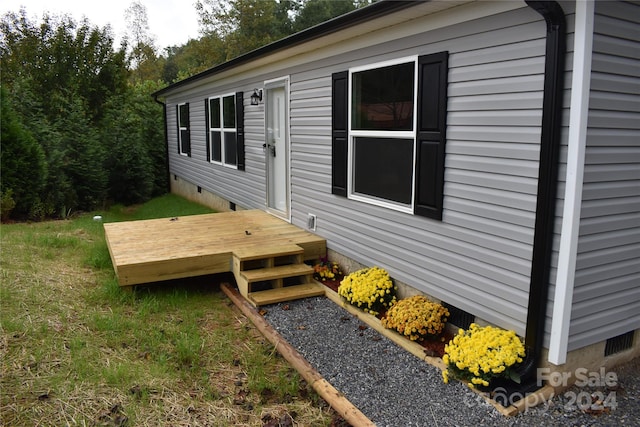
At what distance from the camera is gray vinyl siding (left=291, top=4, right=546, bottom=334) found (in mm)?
2982

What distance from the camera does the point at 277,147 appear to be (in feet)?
22.3

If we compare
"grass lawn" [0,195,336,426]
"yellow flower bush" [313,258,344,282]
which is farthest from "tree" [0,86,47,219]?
"yellow flower bush" [313,258,344,282]

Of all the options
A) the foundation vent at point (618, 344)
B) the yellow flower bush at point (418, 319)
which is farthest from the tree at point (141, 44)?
the foundation vent at point (618, 344)

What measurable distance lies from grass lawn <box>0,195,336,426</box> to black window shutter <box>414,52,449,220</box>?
170 centimetres

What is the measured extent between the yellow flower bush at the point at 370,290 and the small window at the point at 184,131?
25.5ft

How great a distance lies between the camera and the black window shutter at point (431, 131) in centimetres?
359

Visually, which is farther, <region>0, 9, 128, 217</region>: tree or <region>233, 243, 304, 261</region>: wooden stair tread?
<region>0, 9, 128, 217</region>: tree

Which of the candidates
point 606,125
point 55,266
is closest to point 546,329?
point 606,125

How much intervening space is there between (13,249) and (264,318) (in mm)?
3804

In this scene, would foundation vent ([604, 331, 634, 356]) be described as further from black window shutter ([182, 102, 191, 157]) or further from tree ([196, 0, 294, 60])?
tree ([196, 0, 294, 60])

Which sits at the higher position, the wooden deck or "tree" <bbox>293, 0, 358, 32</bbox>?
"tree" <bbox>293, 0, 358, 32</bbox>

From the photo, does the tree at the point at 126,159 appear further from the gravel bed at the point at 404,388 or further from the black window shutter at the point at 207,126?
the gravel bed at the point at 404,388

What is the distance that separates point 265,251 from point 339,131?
1458 mm

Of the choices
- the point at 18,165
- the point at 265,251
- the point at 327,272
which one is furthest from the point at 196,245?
the point at 18,165
